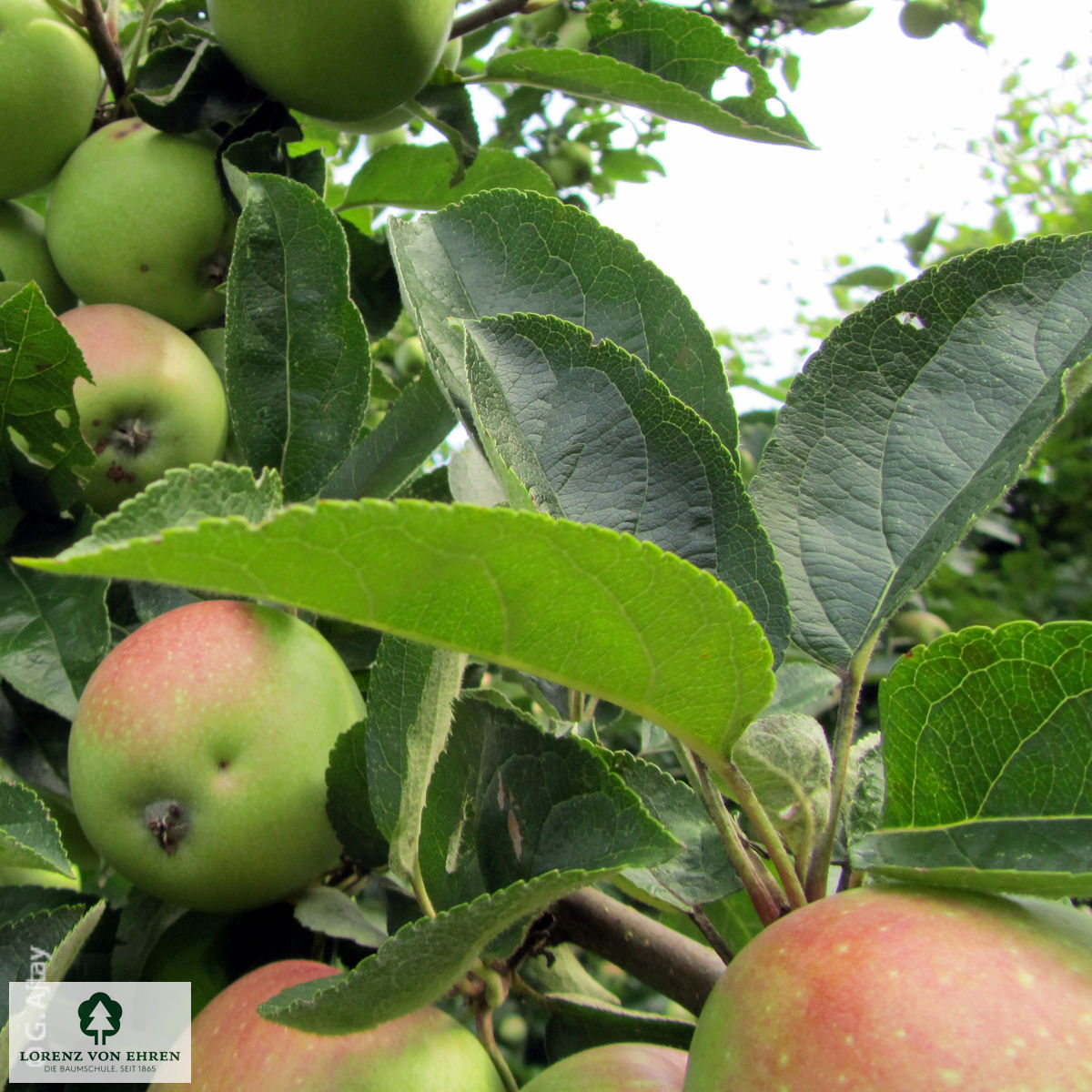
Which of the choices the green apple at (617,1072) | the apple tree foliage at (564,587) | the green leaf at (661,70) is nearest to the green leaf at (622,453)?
the apple tree foliage at (564,587)

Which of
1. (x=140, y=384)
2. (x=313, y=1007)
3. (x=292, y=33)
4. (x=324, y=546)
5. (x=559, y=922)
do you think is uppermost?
(x=292, y=33)

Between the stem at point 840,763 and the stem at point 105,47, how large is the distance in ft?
2.89

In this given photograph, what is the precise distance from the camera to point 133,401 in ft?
2.78

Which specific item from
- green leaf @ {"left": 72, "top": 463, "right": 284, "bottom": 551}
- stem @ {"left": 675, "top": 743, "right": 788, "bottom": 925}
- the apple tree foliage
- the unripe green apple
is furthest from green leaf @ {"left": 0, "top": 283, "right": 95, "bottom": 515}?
stem @ {"left": 675, "top": 743, "right": 788, "bottom": 925}

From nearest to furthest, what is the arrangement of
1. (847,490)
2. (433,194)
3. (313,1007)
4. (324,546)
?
(324,546) < (313,1007) < (847,490) < (433,194)

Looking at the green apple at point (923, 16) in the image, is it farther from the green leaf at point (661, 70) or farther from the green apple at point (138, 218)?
the green apple at point (138, 218)

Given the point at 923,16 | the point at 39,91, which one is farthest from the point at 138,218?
the point at 923,16

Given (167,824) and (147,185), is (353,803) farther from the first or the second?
(147,185)

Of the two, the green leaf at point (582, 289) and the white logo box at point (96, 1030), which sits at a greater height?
the green leaf at point (582, 289)

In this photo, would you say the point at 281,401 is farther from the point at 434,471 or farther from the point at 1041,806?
the point at 1041,806

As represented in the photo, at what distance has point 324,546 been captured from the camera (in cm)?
33

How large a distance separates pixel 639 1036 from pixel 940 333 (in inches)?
17.5

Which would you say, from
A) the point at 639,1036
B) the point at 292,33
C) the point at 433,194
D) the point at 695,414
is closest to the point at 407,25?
the point at 292,33

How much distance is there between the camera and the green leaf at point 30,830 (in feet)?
1.90
